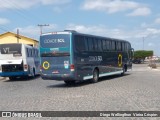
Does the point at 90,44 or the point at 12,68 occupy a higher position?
the point at 90,44

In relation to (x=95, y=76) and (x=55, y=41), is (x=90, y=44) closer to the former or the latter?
(x=95, y=76)

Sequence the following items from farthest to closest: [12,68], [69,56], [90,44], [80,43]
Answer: [12,68], [90,44], [80,43], [69,56]

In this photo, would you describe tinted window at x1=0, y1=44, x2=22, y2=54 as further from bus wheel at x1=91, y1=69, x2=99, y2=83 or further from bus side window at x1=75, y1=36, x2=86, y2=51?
bus side window at x1=75, y1=36, x2=86, y2=51

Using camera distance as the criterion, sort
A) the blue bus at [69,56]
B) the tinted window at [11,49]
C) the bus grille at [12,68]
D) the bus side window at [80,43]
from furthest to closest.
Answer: the tinted window at [11,49], the bus grille at [12,68], the bus side window at [80,43], the blue bus at [69,56]

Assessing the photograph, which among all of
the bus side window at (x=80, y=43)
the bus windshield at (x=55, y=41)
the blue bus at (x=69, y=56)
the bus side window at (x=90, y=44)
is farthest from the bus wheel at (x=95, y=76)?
the bus windshield at (x=55, y=41)

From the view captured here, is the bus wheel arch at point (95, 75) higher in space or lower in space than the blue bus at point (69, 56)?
lower

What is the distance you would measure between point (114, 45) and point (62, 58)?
27.4 ft

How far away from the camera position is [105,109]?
10781 millimetres

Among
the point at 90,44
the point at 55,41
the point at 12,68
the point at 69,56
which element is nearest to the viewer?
the point at 69,56

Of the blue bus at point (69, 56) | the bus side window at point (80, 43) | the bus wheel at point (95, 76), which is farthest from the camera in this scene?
the bus wheel at point (95, 76)

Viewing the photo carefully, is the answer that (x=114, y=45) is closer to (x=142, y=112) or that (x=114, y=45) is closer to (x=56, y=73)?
(x=56, y=73)

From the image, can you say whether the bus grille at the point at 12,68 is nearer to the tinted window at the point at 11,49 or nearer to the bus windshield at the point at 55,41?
the tinted window at the point at 11,49

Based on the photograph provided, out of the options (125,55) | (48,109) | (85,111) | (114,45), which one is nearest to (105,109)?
(85,111)

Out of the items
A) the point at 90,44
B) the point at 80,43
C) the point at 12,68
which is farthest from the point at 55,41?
the point at 12,68
